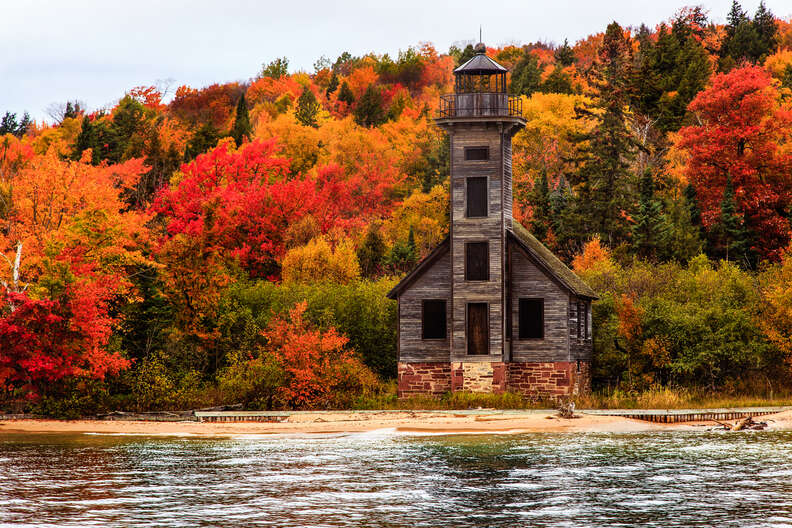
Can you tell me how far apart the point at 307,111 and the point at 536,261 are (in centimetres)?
6268

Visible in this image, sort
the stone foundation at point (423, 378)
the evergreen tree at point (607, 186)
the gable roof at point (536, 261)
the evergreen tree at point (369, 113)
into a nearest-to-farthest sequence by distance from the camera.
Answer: the gable roof at point (536, 261)
the stone foundation at point (423, 378)
the evergreen tree at point (607, 186)
the evergreen tree at point (369, 113)

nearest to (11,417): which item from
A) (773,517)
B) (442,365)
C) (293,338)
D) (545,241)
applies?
(293,338)

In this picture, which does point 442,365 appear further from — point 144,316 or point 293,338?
point 144,316

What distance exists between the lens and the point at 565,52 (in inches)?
4498

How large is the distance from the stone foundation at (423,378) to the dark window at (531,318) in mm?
3705

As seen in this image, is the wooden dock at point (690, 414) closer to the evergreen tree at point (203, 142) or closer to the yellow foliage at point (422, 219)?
the yellow foliage at point (422, 219)

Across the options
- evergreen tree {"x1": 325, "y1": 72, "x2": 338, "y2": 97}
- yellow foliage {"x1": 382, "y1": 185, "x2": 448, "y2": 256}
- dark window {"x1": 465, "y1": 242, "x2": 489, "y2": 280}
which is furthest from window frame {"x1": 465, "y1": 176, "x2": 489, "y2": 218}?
evergreen tree {"x1": 325, "y1": 72, "x2": 338, "y2": 97}

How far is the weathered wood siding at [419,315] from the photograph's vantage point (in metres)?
46.4

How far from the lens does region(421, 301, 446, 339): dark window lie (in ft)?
153

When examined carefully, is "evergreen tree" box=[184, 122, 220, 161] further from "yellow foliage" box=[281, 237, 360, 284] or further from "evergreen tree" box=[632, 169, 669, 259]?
"evergreen tree" box=[632, 169, 669, 259]

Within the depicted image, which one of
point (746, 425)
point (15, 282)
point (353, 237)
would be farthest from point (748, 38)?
point (15, 282)

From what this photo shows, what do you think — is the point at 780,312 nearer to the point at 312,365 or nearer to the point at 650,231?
the point at 650,231

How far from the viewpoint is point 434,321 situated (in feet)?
153

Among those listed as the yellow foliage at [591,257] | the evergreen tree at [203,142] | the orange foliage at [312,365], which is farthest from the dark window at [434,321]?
the evergreen tree at [203,142]
